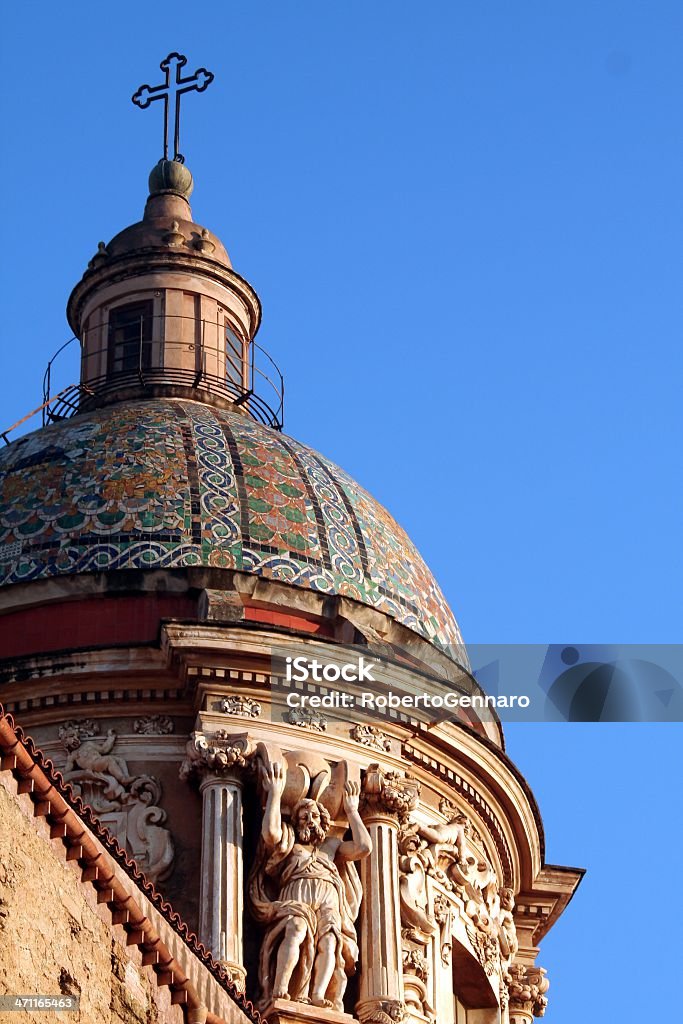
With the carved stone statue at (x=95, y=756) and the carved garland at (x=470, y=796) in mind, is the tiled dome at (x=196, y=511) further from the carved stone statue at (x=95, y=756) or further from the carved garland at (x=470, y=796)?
the carved stone statue at (x=95, y=756)

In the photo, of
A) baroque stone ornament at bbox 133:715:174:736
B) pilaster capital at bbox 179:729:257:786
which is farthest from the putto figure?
baroque stone ornament at bbox 133:715:174:736

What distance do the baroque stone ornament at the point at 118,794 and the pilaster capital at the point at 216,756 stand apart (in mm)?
437

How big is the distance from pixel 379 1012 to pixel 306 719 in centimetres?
297

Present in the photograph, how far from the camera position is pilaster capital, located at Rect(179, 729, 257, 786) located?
2203 cm

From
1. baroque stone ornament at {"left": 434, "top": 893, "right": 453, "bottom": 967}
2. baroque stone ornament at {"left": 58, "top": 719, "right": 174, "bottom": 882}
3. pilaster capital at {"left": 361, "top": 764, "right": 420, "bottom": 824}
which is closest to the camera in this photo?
baroque stone ornament at {"left": 58, "top": 719, "right": 174, "bottom": 882}

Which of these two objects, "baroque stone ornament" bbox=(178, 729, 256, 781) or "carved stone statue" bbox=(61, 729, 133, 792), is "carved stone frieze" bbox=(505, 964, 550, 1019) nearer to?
"baroque stone ornament" bbox=(178, 729, 256, 781)

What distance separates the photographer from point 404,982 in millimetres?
22281

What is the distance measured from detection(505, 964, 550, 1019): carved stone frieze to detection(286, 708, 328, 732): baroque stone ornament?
4.11 m

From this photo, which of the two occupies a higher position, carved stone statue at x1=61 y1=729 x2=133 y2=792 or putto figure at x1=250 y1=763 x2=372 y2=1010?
carved stone statue at x1=61 y1=729 x2=133 y2=792

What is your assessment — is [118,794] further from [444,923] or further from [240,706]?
[444,923]

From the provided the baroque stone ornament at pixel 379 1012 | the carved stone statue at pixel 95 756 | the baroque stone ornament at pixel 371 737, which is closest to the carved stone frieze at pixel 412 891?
the baroque stone ornament at pixel 371 737

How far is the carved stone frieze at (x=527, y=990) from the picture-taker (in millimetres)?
25531

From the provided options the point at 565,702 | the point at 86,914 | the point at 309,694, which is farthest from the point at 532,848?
the point at 86,914

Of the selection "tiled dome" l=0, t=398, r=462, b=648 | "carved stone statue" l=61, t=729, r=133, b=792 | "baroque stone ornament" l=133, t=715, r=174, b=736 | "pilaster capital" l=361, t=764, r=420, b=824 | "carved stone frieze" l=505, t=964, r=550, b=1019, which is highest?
"tiled dome" l=0, t=398, r=462, b=648
